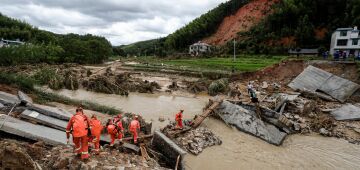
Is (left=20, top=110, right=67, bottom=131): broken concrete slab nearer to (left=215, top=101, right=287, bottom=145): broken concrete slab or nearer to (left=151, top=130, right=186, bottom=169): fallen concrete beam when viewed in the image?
(left=151, top=130, right=186, bottom=169): fallen concrete beam

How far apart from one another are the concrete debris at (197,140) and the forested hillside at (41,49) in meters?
42.3

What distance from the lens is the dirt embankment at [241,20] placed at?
76.4 m

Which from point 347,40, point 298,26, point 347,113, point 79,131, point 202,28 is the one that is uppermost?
point 202,28

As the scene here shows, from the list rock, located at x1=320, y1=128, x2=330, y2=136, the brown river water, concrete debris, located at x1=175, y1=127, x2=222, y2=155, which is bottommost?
the brown river water

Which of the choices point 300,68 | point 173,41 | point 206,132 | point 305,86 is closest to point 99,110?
point 206,132

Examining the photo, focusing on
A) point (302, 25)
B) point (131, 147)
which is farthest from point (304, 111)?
point (302, 25)

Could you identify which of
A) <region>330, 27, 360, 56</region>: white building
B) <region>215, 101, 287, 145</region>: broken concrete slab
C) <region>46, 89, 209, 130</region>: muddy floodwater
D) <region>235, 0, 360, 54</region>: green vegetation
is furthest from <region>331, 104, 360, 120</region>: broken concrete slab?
<region>235, 0, 360, 54</region>: green vegetation

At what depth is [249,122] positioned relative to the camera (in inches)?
598

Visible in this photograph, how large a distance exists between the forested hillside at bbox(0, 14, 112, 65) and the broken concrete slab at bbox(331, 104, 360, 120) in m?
47.2

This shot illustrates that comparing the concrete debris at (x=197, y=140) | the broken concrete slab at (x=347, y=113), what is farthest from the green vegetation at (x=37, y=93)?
the broken concrete slab at (x=347, y=113)

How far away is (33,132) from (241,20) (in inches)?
3110

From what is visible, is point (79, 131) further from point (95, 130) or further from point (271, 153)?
point (271, 153)

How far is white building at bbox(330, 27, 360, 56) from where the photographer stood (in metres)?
43.8

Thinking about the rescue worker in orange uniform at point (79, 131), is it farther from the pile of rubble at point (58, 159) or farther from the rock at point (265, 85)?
the rock at point (265, 85)
